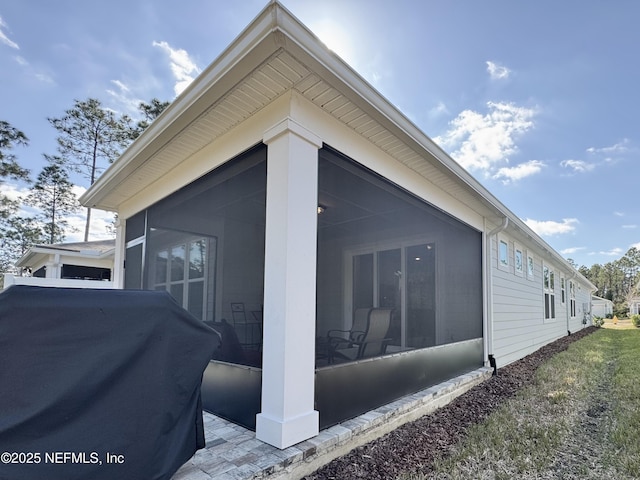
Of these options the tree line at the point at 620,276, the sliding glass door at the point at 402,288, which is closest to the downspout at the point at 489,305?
the sliding glass door at the point at 402,288

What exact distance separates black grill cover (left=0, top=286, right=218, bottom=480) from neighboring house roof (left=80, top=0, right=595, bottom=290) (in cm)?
158

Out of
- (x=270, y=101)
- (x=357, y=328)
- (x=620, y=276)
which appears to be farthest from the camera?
(x=620, y=276)

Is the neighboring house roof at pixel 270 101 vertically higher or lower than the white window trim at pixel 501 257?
higher

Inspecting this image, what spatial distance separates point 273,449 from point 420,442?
151 cm

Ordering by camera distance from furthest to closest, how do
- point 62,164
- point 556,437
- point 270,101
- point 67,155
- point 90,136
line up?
point 62,164 < point 67,155 < point 90,136 < point 556,437 < point 270,101

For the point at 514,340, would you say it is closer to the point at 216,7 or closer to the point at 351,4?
the point at 351,4

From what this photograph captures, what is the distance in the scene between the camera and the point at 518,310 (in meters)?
8.08

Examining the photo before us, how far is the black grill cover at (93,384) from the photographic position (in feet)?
5.24

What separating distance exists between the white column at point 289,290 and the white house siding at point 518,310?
484 cm

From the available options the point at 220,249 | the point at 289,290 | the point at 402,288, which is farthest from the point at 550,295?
the point at 289,290

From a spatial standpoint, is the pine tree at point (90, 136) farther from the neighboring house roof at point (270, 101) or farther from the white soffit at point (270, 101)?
the white soffit at point (270, 101)

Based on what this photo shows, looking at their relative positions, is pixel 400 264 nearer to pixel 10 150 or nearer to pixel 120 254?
pixel 120 254

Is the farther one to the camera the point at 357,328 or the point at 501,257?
the point at 501,257

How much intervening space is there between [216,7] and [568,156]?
17.8 meters
